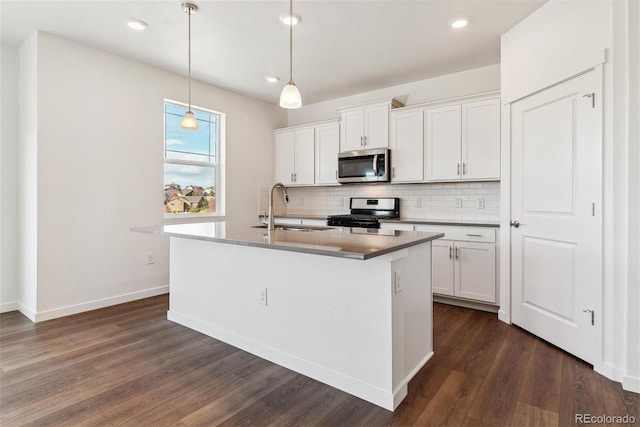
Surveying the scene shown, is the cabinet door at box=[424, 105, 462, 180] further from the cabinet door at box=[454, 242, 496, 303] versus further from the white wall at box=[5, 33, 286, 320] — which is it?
the white wall at box=[5, 33, 286, 320]

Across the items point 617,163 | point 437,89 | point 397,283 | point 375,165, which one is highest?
point 437,89

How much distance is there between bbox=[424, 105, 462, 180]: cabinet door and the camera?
375cm

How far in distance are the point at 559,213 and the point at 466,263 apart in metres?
1.12

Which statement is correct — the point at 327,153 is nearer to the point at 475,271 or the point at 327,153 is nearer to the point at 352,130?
the point at 352,130

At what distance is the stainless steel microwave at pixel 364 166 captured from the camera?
13.8 feet

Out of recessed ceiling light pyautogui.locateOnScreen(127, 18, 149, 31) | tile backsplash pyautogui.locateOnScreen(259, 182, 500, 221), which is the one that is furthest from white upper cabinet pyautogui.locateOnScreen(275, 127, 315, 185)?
recessed ceiling light pyautogui.locateOnScreen(127, 18, 149, 31)

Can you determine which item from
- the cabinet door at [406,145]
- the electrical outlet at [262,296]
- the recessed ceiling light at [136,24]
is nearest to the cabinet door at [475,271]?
the cabinet door at [406,145]

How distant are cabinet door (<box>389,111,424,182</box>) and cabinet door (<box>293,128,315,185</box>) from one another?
1291 mm

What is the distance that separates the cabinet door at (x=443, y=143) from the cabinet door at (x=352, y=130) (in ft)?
2.86

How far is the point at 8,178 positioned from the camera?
3.32 m

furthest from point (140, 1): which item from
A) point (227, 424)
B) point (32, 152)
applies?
point (227, 424)

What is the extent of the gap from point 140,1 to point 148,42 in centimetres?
73

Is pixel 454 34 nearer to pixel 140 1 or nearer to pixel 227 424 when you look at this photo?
pixel 140 1

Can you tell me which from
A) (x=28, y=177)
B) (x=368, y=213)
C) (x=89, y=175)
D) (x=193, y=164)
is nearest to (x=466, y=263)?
(x=368, y=213)
